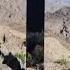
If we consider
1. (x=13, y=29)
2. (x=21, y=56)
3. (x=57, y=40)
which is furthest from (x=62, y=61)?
(x=13, y=29)

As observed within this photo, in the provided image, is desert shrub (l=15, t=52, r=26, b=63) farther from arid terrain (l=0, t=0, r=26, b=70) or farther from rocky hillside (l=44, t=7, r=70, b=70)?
rocky hillside (l=44, t=7, r=70, b=70)

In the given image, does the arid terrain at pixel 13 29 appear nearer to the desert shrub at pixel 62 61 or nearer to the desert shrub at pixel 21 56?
the desert shrub at pixel 21 56

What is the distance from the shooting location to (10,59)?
2.88 m

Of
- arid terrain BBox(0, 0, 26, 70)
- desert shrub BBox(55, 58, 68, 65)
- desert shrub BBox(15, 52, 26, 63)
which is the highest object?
arid terrain BBox(0, 0, 26, 70)

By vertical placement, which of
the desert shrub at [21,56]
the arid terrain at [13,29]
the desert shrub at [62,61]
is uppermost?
the arid terrain at [13,29]

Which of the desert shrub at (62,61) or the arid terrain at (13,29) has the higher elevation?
the arid terrain at (13,29)

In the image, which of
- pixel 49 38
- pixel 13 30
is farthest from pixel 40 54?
pixel 13 30

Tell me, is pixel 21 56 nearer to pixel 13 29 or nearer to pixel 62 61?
pixel 13 29

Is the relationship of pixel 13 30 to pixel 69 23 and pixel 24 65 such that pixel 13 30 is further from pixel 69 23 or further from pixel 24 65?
pixel 69 23

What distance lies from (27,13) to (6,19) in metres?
0.22

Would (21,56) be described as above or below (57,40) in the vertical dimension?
below

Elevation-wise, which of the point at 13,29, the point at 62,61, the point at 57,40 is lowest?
the point at 62,61

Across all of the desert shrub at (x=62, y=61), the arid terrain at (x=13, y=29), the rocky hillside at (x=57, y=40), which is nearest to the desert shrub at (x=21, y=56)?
the arid terrain at (x=13, y=29)

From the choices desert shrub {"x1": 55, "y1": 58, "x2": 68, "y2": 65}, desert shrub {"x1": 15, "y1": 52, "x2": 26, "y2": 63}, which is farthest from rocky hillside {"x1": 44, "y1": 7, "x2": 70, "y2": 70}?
desert shrub {"x1": 15, "y1": 52, "x2": 26, "y2": 63}
